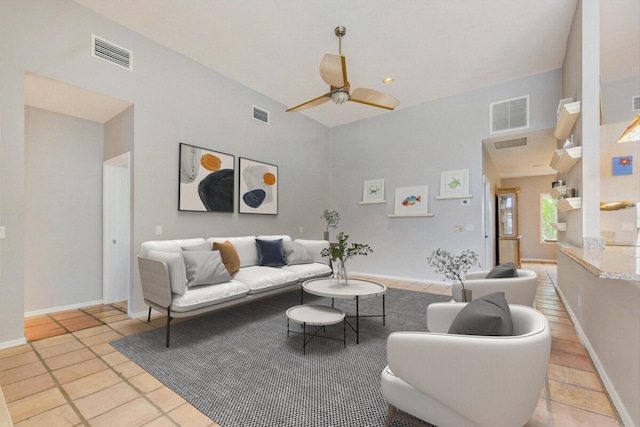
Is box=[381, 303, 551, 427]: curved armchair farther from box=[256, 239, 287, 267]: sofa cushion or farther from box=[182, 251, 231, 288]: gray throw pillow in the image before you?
box=[256, 239, 287, 267]: sofa cushion

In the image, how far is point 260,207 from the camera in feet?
16.2

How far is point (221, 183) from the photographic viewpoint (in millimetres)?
4316

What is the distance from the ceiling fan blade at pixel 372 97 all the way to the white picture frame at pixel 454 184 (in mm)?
2242

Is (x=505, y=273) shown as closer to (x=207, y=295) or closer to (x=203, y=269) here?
(x=207, y=295)

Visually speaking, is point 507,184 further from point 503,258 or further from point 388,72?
point 388,72

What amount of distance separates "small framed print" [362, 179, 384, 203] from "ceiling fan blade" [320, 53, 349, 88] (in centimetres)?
313

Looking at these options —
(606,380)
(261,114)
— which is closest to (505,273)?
(606,380)

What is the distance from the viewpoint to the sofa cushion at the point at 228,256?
3.55 metres

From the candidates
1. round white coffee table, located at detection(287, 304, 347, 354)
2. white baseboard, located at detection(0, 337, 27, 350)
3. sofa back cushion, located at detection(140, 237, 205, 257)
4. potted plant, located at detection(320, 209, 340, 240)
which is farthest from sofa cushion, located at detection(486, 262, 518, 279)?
white baseboard, located at detection(0, 337, 27, 350)

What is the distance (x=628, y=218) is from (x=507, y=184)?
6.23m

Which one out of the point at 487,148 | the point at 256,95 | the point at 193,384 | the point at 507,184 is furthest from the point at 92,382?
the point at 507,184

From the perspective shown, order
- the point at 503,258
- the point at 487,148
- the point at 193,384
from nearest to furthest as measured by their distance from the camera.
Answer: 1. the point at 193,384
2. the point at 487,148
3. the point at 503,258

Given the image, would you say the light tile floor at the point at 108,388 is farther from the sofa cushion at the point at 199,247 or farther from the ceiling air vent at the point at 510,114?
the ceiling air vent at the point at 510,114

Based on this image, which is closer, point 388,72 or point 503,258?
point 388,72
